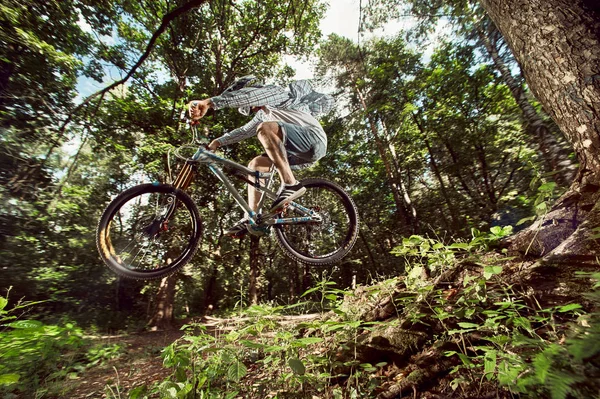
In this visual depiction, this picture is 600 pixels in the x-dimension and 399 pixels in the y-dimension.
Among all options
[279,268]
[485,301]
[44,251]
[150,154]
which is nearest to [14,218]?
[44,251]

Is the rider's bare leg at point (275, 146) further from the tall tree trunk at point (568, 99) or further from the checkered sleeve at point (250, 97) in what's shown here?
the tall tree trunk at point (568, 99)

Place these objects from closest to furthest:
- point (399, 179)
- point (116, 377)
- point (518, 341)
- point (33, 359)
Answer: point (518, 341)
point (33, 359)
point (116, 377)
point (399, 179)

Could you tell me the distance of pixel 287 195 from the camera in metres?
2.65

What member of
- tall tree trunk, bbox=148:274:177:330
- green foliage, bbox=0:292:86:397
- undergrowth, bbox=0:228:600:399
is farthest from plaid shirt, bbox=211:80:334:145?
tall tree trunk, bbox=148:274:177:330

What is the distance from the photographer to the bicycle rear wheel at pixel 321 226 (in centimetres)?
289

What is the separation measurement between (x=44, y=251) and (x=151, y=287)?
29.0 ft

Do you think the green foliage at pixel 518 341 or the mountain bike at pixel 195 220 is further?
the mountain bike at pixel 195 220

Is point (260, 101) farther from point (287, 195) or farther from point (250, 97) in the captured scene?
point (287, 195)

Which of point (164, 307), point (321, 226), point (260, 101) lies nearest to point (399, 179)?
point (321, 226)

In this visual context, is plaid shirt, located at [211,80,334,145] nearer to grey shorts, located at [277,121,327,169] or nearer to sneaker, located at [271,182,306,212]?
grey shorts, located at [277,121,327,169]

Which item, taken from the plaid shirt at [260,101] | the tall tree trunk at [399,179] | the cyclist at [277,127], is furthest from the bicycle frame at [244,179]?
the tall tree trunk at [399,179]

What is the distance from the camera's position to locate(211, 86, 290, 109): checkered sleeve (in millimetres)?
2531

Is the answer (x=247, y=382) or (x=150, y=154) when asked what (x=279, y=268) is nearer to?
(x=150, y=154)

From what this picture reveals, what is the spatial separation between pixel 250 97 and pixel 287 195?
3.61 feet
